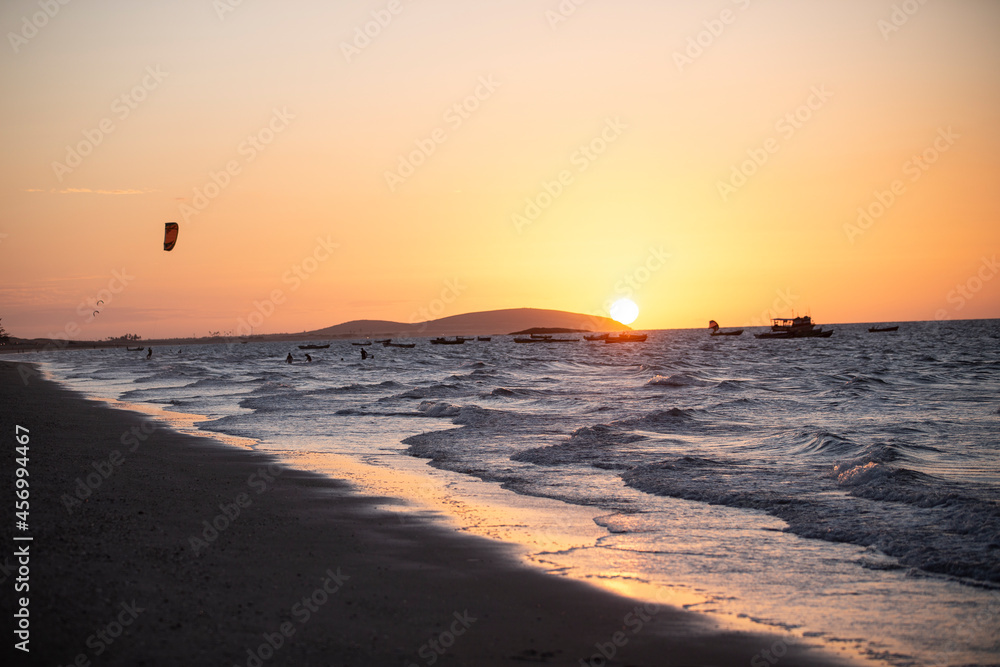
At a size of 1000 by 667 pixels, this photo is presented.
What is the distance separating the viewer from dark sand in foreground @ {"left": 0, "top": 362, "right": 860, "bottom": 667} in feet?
18.2

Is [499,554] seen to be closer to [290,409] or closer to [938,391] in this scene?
[290,409]

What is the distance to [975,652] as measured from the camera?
19.8ft

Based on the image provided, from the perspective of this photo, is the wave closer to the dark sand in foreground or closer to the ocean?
the ocean

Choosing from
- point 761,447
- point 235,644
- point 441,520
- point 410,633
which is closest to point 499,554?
point 441,520

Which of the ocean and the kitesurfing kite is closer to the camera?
the ocean

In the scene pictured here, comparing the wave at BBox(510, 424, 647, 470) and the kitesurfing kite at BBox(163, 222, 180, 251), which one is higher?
the kitesurfing kite at BBox(163, 222, 180, 251)

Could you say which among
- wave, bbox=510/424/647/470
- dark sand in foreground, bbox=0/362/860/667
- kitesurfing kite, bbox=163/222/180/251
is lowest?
dark sand in foreground, bbox=0/362/860/667

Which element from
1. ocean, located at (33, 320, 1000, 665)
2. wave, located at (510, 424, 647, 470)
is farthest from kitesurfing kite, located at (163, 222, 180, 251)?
wave, located at (510, 424, 647, 470)

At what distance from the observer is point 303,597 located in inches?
265

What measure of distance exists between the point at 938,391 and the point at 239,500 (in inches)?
1370

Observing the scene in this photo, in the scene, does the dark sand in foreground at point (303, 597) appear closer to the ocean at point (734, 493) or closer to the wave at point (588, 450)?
the ocean at point (734, 493)

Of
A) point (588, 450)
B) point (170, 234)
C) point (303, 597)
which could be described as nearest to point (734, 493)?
point (588, 450)

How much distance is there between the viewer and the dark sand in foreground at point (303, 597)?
218 inches

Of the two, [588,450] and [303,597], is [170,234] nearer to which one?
[588,450]
